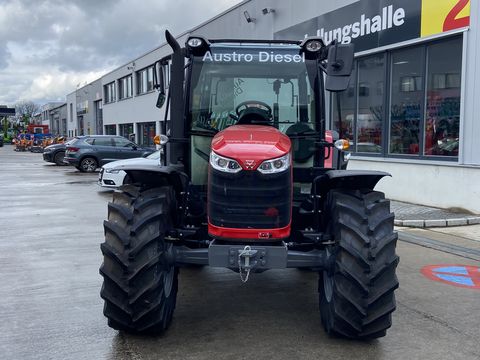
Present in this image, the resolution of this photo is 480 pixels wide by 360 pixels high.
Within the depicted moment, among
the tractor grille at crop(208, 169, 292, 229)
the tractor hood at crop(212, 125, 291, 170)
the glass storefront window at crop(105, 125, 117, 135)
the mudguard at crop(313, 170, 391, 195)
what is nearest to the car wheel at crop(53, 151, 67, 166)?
the glass storefront window at crop(105, 125, 117, 135)

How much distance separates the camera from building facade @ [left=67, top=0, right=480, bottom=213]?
1037 cm

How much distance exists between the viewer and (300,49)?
16.5 feet

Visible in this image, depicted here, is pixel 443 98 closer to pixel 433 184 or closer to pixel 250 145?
pixel 433 184

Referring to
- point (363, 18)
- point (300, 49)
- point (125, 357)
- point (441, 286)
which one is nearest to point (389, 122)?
point (363, 18)

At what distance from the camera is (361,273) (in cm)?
395

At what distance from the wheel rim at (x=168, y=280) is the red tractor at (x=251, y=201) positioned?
0.01 metres

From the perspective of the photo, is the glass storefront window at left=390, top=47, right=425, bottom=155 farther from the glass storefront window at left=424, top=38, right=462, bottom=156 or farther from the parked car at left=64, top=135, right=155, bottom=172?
the parked car at left=64, top=135, right=155, bottom=172

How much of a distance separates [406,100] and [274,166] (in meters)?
9.42

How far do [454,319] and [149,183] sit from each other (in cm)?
313

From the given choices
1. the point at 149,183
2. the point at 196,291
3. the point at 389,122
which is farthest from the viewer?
the point at 389,122

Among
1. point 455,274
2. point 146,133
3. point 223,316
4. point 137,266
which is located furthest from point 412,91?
point 146,133

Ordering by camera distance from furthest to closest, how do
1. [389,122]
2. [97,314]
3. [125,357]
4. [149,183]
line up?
1. [389,122]
2. [97,314]
3. [149,183]
4. [125,357]

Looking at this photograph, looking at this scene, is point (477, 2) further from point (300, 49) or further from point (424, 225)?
point (300, 49)

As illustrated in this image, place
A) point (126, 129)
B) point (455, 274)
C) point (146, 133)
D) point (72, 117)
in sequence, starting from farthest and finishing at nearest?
point (72, 117) < point (126, 129) < point (146, 133) < point (455, 274)
